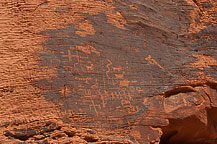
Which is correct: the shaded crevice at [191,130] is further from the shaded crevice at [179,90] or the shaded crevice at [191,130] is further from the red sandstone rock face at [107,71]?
the shaded crevice at [179,90]

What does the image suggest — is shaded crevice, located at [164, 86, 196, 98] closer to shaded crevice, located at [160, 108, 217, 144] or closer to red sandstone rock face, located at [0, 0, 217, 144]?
red sandstone rock face, located at [0, 0, 217, 144]

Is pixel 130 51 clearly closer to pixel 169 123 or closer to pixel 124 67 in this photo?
pixel 124 67

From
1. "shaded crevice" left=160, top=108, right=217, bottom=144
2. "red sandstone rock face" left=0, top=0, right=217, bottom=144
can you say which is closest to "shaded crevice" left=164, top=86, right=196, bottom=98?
"red sandstone rock face" left=0, top=0, right=217, bottom=144

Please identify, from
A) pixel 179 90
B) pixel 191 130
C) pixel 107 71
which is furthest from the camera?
pixel 191 130

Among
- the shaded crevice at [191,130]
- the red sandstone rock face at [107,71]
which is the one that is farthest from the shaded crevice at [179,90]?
the shaded crevice at [191,130]

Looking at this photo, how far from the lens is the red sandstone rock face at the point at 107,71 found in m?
1.92

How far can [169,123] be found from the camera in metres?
2.23

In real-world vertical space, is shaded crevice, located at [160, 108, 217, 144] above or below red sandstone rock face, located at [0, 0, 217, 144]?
below

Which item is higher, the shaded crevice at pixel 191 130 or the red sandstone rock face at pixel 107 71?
the red sandstone rock face at pixel 107 71

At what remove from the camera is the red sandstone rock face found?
1915 millimetres

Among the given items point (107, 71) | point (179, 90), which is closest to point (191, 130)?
point (179, 90)

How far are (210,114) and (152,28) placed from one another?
98 cm

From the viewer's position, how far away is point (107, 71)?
210 cm

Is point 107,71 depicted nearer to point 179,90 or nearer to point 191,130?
point 179,90
